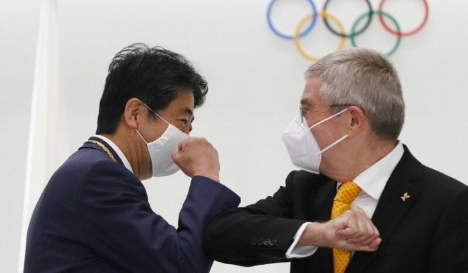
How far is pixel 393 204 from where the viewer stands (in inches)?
92.6

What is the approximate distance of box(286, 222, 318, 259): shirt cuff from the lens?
7.64 ft

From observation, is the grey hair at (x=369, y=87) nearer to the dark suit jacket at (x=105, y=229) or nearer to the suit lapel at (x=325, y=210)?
the suit lapel at (x=325, y=210)

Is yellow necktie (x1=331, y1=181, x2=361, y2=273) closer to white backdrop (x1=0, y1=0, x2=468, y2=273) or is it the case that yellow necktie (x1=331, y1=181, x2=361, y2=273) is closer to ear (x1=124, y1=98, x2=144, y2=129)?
ear (x1=124, y1=98, x2=144, y2=129)

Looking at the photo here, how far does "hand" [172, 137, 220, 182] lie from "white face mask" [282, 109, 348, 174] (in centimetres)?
27

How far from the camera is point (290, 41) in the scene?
5.73 metres

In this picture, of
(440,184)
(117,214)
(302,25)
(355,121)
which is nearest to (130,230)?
(117,214)

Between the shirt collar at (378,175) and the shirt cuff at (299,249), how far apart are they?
8.6 inches

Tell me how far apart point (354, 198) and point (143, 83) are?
2.76 feet

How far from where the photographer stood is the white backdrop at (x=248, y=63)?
569cm

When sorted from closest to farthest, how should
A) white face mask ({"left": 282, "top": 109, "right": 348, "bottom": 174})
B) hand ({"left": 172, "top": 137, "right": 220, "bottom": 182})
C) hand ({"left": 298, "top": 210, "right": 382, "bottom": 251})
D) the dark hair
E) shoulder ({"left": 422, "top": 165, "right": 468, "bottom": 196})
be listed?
hand ({"left": 298, "top": 210, "right": 382, "bottom": 251}) → shoulder ({"left": 422, "top": 165, "right": 468, "bottom": 196}) → white face mask ({"left": 282, "top": 109, "right": 348, "bottom": 174}) → hand ({"left": 172, "top": 137, "right": 220, "bottom": 182}) → the dark hair

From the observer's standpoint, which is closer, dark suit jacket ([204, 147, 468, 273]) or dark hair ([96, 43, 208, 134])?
dark suit jacket ([204, 147, 468, 273])

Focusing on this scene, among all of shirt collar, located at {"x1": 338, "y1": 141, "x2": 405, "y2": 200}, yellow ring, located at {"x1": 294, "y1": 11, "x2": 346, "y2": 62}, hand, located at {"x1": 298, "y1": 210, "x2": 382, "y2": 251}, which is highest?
yellow ring, located at {"x1": 294, "y1": 11, "x2": 346, "y2": 62}

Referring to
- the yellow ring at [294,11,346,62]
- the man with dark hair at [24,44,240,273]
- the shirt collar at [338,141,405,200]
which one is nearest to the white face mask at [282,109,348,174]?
the shirt collar at [338,141,405,200]

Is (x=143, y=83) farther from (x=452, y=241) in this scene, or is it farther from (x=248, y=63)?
(x=248, y=63)
